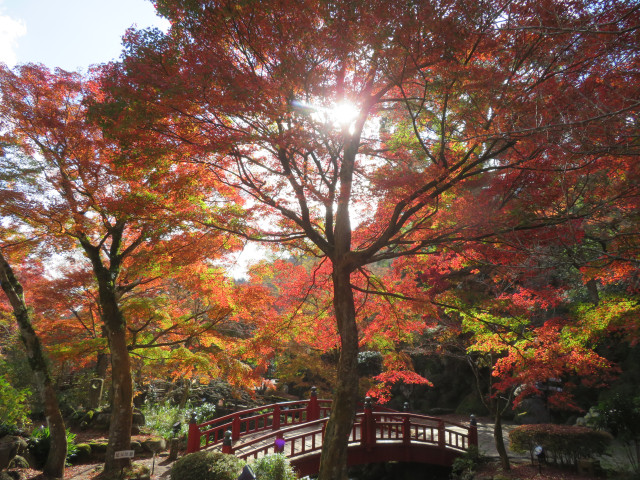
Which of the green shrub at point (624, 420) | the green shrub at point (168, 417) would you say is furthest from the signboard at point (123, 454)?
the green shrub at point (624, 420)

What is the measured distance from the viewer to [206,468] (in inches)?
234

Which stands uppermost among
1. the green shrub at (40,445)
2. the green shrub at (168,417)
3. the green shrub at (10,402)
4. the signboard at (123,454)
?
the green shrub at (10,402)

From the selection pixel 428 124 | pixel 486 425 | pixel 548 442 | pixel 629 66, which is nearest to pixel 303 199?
pixel 428 124

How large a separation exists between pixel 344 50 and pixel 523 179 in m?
3.76

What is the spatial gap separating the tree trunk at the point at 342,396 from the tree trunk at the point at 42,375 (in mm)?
6402

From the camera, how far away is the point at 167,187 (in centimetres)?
696

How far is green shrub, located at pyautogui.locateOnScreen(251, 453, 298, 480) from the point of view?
21.6 ft

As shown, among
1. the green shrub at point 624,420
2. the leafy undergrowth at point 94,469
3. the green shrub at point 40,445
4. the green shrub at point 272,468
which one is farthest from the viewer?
the green shrub at point 40,445

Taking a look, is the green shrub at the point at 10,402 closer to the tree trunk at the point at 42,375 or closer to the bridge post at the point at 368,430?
the tree trunk at the point at 42,375

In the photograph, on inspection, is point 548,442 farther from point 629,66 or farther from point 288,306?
point 629,66

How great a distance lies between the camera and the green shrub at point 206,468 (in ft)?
19.2

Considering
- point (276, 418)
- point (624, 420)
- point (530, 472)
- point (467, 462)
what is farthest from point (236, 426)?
point (624, 420)

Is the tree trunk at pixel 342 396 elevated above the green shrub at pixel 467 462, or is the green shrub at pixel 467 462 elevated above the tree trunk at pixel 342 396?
the tree trunk at pixel 342 396

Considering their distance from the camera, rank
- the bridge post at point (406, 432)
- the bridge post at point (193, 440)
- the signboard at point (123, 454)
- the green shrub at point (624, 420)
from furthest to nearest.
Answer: the bridge post at point (406, 432), the green shrub at point (624, 420), the bridge post at point (193, 440), the signboard at point (123, 454)
